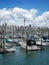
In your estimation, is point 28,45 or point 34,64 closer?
point 34,64

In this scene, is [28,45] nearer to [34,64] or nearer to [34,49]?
[34,49]

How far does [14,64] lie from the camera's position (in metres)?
24.2

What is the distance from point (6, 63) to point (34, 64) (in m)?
3.22

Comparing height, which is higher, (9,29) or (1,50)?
(9,29)

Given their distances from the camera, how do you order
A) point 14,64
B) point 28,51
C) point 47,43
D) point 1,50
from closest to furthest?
1. point 14,64
2. point 1,50
3. point 28,51
4. point 47,43

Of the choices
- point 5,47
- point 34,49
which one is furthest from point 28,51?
point 5,47

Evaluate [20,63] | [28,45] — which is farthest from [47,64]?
[28,45]

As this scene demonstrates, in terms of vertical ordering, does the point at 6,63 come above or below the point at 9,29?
below

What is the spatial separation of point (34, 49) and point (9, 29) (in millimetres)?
40233

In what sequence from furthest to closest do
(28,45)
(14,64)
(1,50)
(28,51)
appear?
(28,45) < (28,51) < (1,50) < (14,64)

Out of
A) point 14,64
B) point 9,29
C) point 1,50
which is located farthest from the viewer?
point 9,29

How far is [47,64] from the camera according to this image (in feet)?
80.2

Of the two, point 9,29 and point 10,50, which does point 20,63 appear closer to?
point 10,50

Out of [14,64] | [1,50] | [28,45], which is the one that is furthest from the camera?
[28,45]
